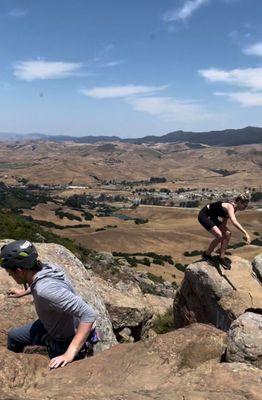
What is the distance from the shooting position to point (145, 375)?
723 centimetres

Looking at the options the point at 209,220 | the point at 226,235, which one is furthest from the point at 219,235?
the point at 209,220

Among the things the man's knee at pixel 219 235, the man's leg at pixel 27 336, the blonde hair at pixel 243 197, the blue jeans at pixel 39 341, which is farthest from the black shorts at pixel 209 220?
the man's leg at pixel 27 336

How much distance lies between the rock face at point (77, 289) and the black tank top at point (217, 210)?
4.64 metres

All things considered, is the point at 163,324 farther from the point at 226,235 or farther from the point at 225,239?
the point at 226,235

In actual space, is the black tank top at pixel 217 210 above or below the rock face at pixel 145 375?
above

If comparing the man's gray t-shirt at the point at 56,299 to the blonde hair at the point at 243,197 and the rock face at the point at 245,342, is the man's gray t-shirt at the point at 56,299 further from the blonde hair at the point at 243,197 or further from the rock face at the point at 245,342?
the blonde hair at the point at 243,197

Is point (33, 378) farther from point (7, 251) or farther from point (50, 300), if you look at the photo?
point (7, 251)

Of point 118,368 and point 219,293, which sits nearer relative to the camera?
point 118,368

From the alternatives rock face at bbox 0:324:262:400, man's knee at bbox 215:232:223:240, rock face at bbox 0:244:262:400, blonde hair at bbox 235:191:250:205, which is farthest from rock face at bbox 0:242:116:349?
blonde hair at bbox 235:191:250:205

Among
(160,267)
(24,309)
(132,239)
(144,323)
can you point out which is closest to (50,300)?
(24,309)

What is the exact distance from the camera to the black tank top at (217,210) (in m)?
15.8

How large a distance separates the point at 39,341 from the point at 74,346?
1213 millimetres

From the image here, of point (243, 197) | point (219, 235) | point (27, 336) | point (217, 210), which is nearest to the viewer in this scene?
point (27, 336)

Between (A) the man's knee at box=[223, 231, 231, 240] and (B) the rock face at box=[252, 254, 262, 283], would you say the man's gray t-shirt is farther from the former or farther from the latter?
(B) the rock face at box=[252, 254, 262, 283]
